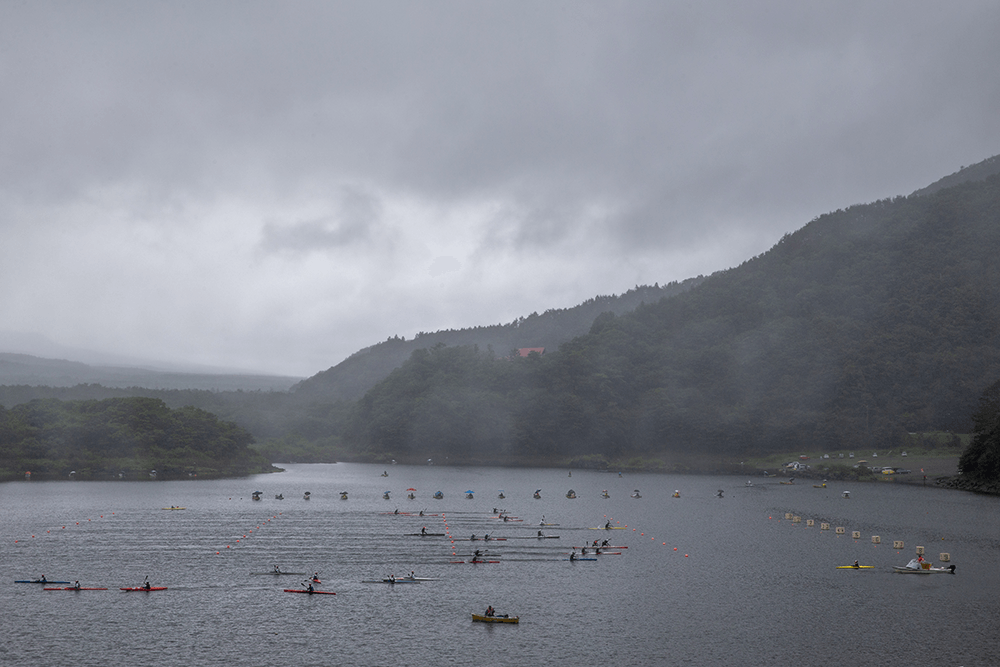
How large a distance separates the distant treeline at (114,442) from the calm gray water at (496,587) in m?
38.1

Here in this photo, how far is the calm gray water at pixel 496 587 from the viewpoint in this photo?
42.1m

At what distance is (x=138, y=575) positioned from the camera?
56.6m

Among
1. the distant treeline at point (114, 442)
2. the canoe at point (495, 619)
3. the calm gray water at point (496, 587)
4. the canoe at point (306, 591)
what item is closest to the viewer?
the calm gray water at point (496, 587)

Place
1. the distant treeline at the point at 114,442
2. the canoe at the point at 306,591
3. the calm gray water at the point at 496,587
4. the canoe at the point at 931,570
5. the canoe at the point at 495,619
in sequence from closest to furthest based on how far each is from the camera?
1. the calm gray water at the point at 496,587
2. the canoe at the point at 495,619
3. the canoe at the point at 306,591
4. the canoe at the point at 931,570
5. the distant treeline at the point at 114,442

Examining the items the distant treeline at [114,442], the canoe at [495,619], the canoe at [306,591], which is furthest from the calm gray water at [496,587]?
the distant treeline at [114,442]

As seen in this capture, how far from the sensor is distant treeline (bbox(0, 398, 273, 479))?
138 metres

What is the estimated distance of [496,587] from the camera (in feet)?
182

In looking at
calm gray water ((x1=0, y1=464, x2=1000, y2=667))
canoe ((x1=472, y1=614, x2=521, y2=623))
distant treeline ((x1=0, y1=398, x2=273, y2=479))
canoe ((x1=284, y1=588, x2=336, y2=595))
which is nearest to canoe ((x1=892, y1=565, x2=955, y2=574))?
calm gray water ((x1=0, y1=464, x2=1000, y2=667))

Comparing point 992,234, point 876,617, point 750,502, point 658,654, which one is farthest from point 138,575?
point 992,234

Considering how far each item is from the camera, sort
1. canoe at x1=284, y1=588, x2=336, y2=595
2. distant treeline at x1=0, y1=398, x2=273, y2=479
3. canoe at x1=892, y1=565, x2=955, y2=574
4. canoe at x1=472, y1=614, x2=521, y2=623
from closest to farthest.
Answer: canoe at x1=472, y1=614, x2=521, y2=623
canoe at x1=284, y1=588, x2=336, y2=595
canoe at x1=892, y1=565, x2=955, y2=574
distant treeline at x1=0, y1=398, x2=273, y2=479

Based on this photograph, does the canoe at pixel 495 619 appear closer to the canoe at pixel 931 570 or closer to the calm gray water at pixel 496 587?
the calm gray water at pixel 496 587

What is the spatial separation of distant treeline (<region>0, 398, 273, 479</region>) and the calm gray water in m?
38.1

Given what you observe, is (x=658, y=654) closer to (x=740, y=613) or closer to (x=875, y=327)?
(x=740, y=613)

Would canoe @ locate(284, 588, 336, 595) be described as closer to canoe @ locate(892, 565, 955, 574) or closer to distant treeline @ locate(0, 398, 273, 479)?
canoe @ locate(892, 565, 955, 574)
